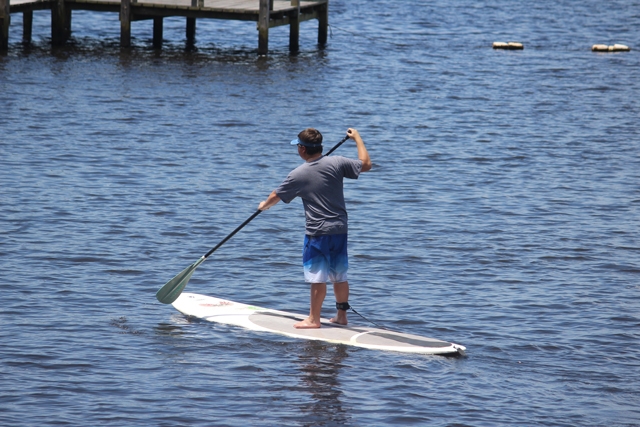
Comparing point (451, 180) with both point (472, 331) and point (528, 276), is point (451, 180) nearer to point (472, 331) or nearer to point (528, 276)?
point (528, 276)

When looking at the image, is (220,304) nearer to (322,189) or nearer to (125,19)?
(322,189)

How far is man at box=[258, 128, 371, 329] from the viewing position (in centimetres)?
721

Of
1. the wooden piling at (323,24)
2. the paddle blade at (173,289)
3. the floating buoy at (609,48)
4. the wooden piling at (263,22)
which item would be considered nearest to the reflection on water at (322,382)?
the paddle blade at (173,289)

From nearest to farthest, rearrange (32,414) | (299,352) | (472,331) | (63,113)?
(32,414) < (299,352) < (472,331) < (63,113)

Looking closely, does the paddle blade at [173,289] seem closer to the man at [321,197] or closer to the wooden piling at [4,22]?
the man at [321,197]

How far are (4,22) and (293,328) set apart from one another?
18876 mm

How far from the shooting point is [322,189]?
723 centimetres

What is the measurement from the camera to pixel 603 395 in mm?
6664

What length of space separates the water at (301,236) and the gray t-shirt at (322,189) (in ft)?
3.85

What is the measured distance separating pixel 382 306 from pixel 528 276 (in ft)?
6.74

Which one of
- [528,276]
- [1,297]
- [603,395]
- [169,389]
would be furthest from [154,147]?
[603,395]

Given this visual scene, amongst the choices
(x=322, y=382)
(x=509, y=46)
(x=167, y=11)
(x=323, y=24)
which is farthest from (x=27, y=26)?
(x=322, y=382)

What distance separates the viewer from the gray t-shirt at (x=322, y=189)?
721 centimetres

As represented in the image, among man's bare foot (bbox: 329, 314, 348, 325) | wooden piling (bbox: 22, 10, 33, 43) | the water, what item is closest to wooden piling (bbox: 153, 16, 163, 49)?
the water
